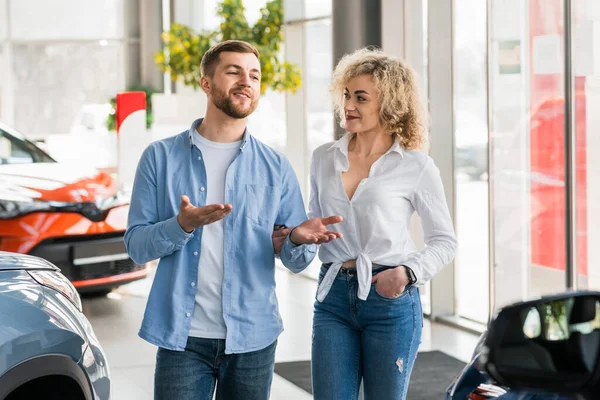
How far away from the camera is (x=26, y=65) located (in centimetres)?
1670

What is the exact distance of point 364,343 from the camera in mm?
2996

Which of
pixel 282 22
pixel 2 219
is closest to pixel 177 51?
pixel 282 22

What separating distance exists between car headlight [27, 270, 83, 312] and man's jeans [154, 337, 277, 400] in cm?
34

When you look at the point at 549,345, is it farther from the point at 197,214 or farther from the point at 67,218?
the point at 67,218

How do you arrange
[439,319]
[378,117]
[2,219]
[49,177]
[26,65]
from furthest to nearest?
[26,65], [439,319], [49,177], [2,219], [378,117]

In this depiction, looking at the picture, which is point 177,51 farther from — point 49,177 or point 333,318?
point 333,318

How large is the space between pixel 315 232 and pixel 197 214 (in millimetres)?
376

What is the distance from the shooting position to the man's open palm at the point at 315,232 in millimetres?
2781

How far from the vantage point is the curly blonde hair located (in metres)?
3.12

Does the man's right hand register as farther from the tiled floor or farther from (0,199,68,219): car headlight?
(0,199,68,219): car headlight

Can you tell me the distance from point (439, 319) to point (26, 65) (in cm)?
1156

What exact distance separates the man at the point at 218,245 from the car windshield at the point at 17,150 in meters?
4.39

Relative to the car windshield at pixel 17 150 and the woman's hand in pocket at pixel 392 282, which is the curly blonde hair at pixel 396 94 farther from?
the car windshield at pixel 17 150

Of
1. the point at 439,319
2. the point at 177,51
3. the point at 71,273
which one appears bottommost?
the point at 439,319
